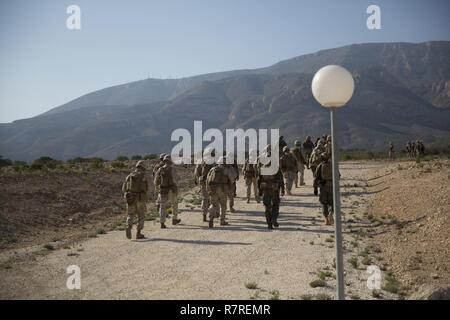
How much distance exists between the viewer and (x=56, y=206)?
19.9 meters

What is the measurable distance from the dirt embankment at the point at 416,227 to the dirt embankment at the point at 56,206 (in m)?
6.90

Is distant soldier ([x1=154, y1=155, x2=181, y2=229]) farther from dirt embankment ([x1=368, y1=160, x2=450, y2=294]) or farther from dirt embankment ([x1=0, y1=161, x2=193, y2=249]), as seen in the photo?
dirt embankment ([x1=368, y1=160, x2=450, y2=294])

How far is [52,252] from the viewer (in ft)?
39.1

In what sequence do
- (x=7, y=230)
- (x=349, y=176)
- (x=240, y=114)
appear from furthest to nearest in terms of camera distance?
(x=240, y=114) → (x=349, y=176) → (x=7, y=230)

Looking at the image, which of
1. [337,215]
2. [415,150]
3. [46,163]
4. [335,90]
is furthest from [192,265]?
[415,150]

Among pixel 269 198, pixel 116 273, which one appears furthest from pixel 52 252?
pixel 269 198

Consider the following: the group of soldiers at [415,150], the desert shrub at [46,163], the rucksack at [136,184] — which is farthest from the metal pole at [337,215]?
the group of soldiers at [415,150]

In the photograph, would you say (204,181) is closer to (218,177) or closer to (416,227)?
(218,177)

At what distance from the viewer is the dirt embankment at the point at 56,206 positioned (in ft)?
50.4

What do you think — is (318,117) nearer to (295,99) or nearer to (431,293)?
(295,99)

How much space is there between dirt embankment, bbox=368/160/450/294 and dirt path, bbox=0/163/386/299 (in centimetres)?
132

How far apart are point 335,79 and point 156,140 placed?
17890 cm

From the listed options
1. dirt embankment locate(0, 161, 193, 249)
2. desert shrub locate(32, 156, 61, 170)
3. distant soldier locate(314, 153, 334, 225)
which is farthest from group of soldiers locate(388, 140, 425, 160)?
distant soldier locate(314, 153, 334, 225)
